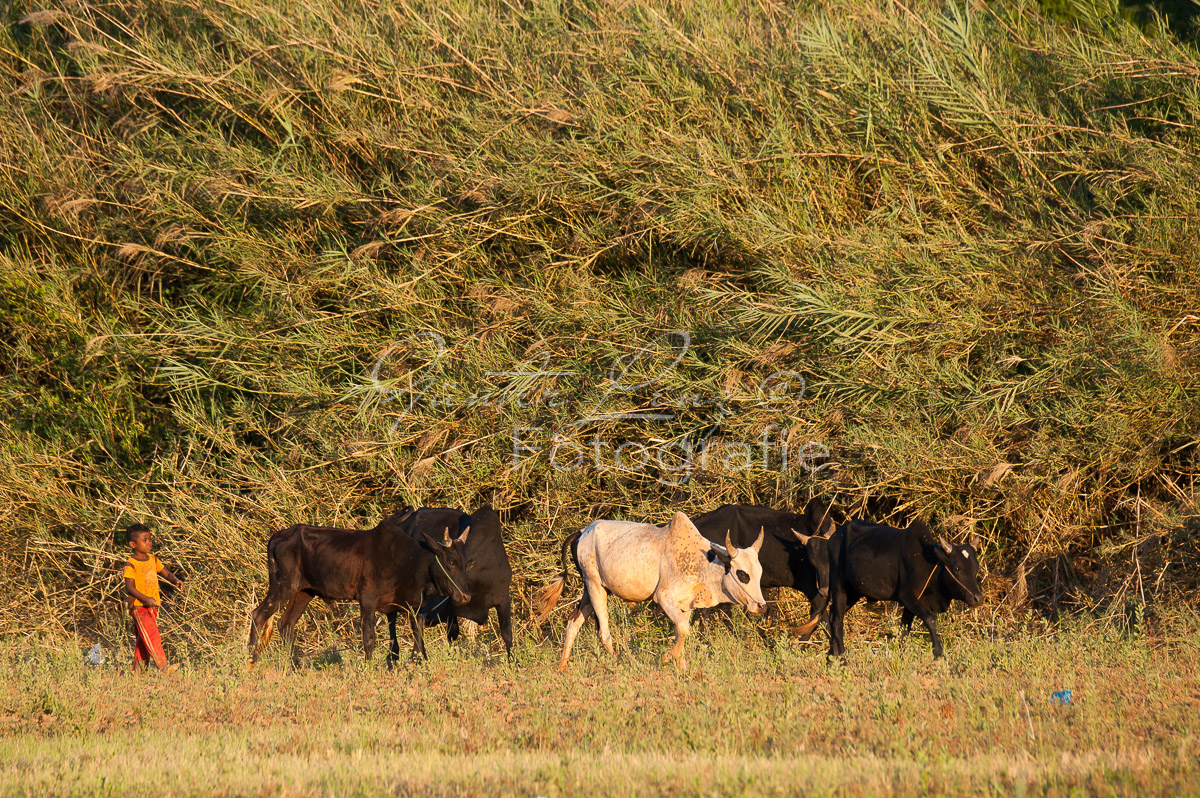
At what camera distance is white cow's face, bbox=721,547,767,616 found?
7559 millimetres

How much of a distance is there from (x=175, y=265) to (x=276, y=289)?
1607 mm

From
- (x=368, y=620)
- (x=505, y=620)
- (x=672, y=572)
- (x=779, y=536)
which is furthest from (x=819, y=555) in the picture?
(x=368, y=620)

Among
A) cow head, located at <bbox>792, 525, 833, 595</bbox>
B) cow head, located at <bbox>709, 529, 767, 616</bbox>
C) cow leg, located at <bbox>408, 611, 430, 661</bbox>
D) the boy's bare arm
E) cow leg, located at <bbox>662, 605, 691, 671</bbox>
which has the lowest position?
cow leg, located at <bbox>408, 611, 430, 661</bbox>

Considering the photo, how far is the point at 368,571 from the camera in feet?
27.5

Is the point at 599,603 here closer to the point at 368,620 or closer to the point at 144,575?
the point at 368,620

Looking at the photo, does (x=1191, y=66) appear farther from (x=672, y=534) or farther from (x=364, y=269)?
(x=364, y=269)

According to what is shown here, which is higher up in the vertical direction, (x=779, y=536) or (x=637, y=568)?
(x=637, y=568)

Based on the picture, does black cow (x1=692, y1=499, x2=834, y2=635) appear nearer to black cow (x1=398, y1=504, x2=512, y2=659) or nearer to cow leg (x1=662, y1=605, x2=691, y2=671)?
cow leg (x1=662, y1=605, x2=691, y2=671)

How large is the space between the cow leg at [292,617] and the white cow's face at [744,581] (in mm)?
3229

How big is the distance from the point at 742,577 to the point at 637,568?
68 centimetres

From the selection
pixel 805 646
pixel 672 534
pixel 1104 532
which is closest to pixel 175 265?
pixel 672 534

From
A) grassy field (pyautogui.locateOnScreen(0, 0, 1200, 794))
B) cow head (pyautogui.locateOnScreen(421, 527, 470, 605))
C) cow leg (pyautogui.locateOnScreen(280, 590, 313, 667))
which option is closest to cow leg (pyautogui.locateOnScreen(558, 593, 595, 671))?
grassy field (pyautogui.locateOnScreen(0, 0, 1200, 794))

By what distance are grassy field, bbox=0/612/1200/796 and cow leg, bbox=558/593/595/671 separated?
0.14 metres

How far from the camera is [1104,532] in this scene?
348 inches
